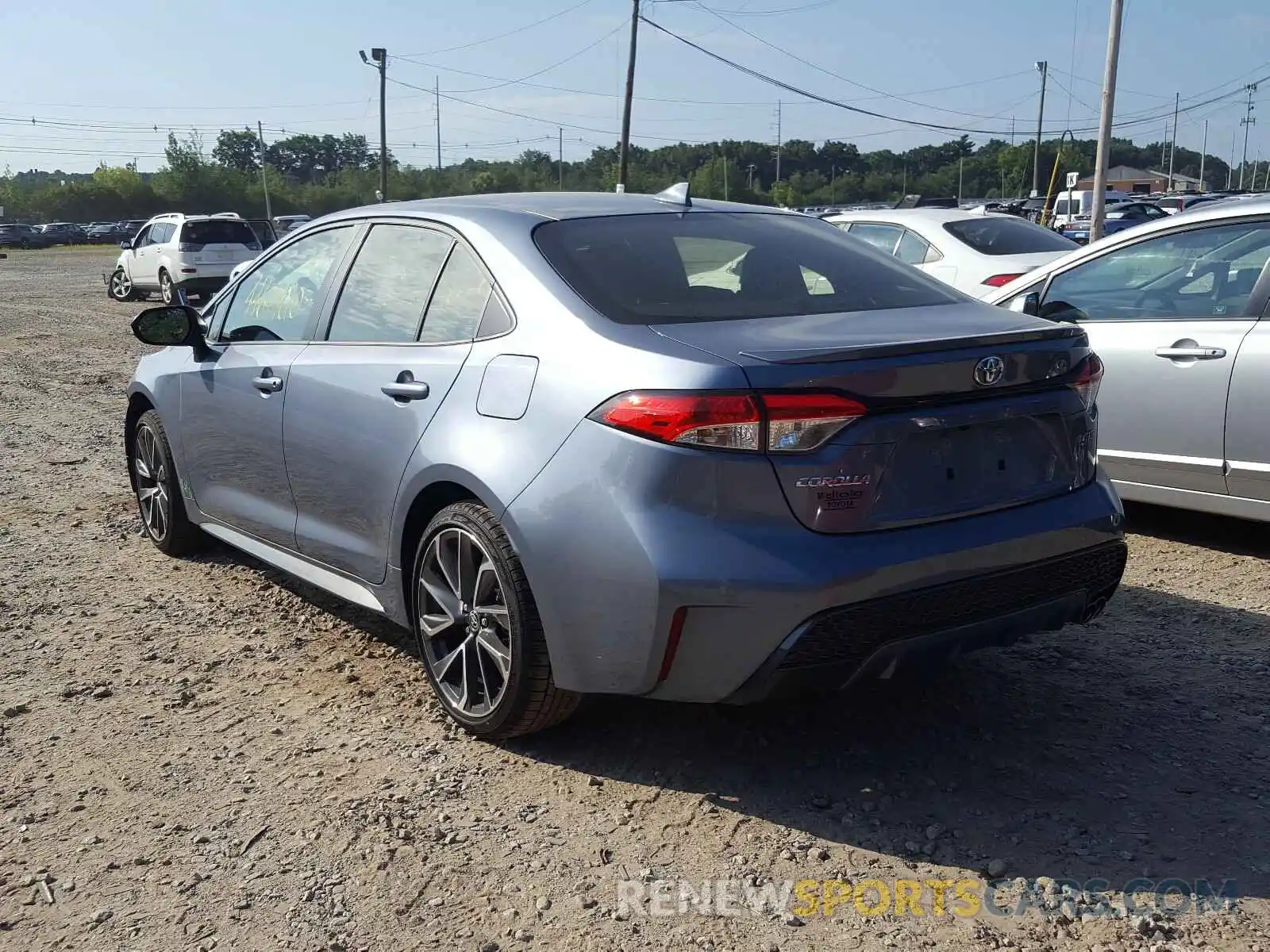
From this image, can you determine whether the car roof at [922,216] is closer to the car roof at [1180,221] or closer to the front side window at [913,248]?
the front side window at [913,248]

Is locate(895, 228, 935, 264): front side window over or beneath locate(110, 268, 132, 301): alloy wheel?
over

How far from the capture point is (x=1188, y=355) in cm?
542

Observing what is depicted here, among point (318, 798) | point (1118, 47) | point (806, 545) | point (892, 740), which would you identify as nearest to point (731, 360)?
point (806, 545)

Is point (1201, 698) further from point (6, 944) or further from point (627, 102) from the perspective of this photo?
point (627, 102)

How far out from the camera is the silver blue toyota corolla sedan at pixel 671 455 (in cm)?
301

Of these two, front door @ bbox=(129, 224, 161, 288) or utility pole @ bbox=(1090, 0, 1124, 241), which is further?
front door @ bbox=(129, 224, 161, 288)

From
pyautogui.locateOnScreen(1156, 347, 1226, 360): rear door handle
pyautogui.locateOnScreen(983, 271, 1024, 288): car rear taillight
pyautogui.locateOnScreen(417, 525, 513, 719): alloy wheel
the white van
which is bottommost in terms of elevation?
pyautogui.locateOnScreen(417, 525, 513, 719): alloy wheel

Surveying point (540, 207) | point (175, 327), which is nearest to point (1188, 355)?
point (540, 207)

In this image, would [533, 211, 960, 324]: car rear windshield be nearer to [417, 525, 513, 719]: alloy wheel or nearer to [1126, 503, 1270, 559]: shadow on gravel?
[417, 525, 513, 719]: alloy wheel

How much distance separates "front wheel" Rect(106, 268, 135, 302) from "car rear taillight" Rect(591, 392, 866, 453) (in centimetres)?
2515

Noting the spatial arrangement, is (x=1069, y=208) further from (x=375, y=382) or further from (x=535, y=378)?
(x=535, y=378)

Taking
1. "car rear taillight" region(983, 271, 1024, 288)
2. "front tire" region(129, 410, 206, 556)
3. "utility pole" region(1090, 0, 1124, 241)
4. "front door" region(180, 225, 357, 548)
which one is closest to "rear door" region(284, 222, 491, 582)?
"front door" region(180, 225, 357, 548)

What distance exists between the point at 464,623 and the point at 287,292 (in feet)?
5.84

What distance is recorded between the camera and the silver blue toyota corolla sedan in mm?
3008
